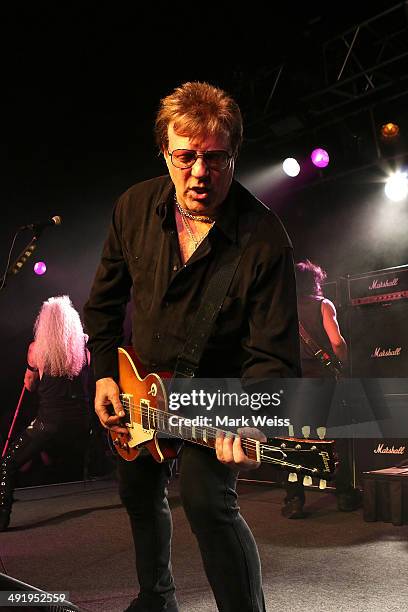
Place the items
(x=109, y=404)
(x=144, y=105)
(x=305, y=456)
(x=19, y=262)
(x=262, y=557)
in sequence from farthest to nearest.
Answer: (x=144, y=105), (x=19, y=262), (x=262, y=557), (x=109, y=404), (x=305, y=456)

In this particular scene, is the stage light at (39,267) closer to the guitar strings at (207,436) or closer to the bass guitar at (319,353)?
the bass guitar at (319,353)

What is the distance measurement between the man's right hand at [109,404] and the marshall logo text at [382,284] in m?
4.35

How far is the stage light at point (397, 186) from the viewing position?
26.5 ft

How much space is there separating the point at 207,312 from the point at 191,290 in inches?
4.7

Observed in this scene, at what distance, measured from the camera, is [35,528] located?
5.03 metres

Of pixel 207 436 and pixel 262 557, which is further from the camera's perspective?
pixel 262 557

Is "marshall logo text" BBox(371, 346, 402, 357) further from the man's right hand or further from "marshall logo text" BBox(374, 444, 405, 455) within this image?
the man's right hand

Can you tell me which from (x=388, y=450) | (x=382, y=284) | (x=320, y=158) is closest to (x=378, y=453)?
(x=388, y=450)

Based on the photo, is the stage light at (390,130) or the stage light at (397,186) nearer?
the stage light at (390,130)

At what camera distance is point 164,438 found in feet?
6.95

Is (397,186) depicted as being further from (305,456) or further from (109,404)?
(305,456)

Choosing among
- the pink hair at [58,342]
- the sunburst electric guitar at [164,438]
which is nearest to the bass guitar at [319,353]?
the pink hair at [58,342]

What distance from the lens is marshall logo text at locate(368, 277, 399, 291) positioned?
609cm

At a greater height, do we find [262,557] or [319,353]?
[319,353]
